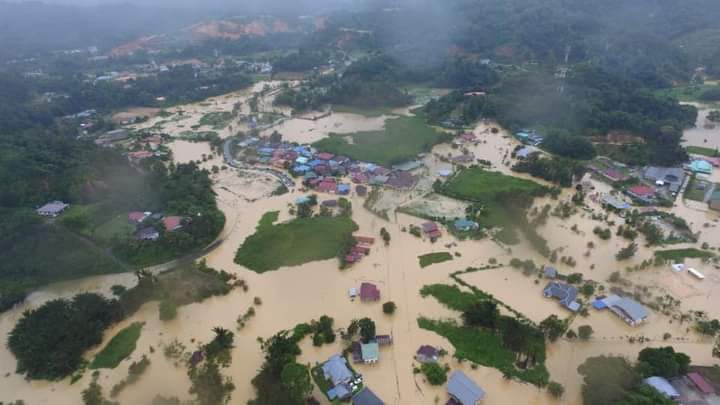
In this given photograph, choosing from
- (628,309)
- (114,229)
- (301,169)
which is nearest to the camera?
(628,309)

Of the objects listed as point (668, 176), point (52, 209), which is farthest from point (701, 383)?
point (52, 209)

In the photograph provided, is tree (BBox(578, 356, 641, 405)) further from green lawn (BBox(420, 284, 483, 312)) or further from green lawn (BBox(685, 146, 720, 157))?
green lawn (BBox(685, 146, 720, 157))

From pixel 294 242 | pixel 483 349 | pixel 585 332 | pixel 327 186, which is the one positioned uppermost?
pixel 327 186

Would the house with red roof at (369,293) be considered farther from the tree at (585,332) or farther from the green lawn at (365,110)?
the green lawn at (365,110)

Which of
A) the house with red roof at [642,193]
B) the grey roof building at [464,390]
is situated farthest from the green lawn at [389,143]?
the grey roof building at [464,390]

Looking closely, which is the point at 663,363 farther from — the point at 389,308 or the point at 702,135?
the point at 702,135

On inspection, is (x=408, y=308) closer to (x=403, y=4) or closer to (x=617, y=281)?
(x=617, y=281)
